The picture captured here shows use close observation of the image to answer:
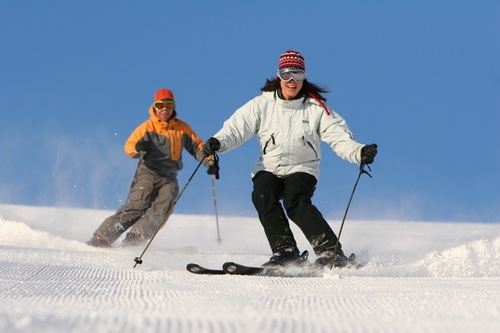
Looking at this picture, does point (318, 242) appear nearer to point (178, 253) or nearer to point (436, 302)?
point (436, 302)

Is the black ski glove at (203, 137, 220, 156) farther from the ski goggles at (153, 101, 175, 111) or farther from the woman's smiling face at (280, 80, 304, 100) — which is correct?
the ski goggles at (153, 101, 175, 111)

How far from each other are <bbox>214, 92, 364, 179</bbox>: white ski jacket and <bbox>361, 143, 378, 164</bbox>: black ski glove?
132 millimetres

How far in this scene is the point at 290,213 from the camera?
5957 mm

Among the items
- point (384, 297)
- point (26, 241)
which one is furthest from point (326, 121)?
point (26, 241)

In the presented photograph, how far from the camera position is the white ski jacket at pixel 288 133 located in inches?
242

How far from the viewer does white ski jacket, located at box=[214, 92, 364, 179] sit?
20.1 ft

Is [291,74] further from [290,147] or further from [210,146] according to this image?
[210,146]

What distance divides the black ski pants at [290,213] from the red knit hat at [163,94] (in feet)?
11.9

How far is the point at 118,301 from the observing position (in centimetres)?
286

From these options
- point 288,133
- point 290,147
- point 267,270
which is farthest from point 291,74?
point 267,270

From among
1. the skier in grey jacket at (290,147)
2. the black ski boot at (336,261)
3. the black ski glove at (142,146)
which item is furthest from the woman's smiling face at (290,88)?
the black ski glove at (142,146)

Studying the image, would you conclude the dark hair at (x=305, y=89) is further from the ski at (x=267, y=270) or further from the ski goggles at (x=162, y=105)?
the ski goggles at (x=162, y=105)

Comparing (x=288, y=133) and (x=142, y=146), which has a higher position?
(x=142, y=146)

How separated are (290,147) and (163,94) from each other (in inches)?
146
